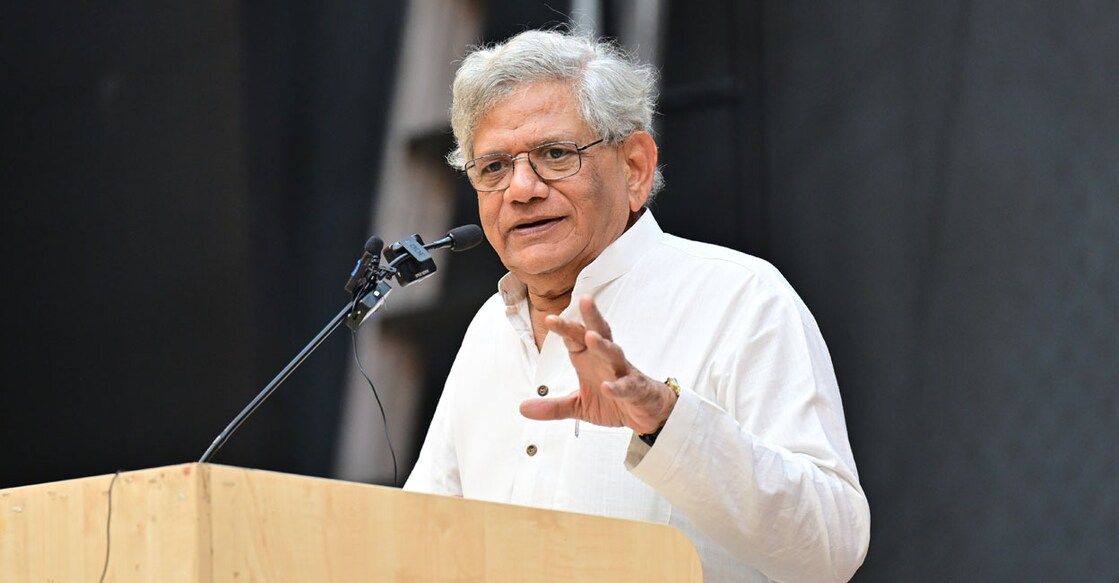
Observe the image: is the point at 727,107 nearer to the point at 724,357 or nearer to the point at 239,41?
the point at 724,357

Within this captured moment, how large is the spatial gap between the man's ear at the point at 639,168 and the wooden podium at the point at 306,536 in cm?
105

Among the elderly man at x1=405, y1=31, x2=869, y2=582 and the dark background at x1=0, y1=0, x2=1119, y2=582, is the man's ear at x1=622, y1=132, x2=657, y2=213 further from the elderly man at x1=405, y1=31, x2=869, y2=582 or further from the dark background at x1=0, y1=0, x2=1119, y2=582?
the dark background at x1=0, y1=0, x2=1119, y2=582

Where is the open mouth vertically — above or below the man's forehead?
below

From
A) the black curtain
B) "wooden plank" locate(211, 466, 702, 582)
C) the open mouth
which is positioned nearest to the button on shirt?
the open mouth

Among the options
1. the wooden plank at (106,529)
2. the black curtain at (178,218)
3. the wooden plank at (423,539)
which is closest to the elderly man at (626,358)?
the wooden plank at (423,539)

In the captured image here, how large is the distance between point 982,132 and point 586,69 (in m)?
1.14

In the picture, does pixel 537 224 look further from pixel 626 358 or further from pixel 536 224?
pixel 626 358

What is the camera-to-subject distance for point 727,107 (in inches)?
131

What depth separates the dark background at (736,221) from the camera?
2.80 m

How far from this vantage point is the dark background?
280 cm

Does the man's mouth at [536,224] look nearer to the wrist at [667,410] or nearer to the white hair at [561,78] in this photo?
the white hair at [561,78]

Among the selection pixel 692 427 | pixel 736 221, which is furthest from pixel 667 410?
pixel 736 221

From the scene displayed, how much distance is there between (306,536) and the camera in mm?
1339

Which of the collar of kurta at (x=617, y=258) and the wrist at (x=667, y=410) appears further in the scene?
the collar of kurta at (x=617, y=258)
